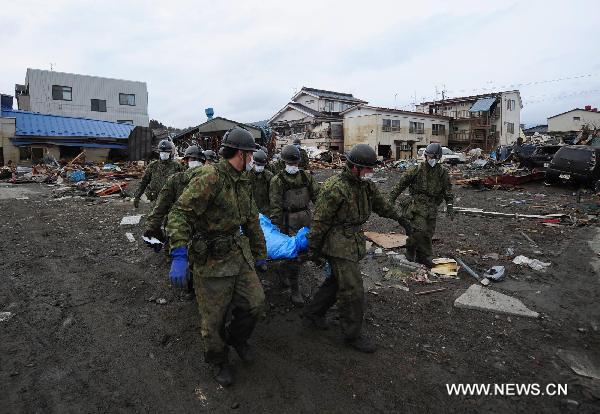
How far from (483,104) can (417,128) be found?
8155mm

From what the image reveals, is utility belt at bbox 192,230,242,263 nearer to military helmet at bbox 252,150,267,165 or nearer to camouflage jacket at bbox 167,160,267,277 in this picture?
camouflage jacket at bbox 167,160,267,277

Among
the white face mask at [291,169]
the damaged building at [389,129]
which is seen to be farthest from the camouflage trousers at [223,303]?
the damaged building at [389,129]

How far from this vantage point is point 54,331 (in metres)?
3.68

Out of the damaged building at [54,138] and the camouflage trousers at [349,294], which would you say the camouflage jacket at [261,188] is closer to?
the camouflage trousers at [349,294]

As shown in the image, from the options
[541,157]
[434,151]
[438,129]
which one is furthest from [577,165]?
[438,129]

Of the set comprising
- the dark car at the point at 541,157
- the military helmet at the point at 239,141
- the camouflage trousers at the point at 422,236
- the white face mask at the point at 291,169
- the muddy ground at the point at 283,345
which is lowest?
the muddy ground at the point at 283,345

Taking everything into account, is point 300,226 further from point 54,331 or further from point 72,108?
point 72,108

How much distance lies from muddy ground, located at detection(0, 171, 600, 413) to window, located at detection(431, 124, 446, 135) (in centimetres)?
3263

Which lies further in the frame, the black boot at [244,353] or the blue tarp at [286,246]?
the blue tarp at [286,246]

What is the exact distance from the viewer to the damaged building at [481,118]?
37.0 meters

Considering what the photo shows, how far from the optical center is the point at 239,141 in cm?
291

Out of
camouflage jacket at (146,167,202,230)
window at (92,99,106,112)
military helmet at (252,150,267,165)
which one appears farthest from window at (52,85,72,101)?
camouflage jacket at (146,167,202,230)

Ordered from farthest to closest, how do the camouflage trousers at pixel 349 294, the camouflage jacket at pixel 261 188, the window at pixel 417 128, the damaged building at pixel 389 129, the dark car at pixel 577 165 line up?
1. the window at pixel 417 128
2. the damaged building at pixel 389 129
3. the dark car at pixel 577 165
4. the camouflage jacket at pixel 261 188
5. the camouflage trousers at pixel 349 294

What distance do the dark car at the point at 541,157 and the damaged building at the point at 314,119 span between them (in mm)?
19257
